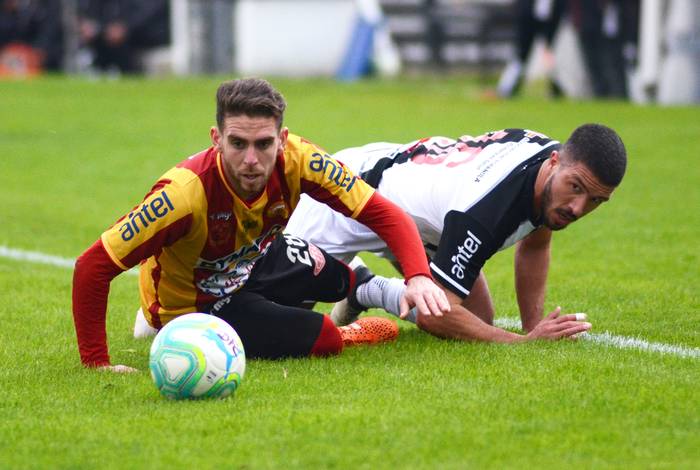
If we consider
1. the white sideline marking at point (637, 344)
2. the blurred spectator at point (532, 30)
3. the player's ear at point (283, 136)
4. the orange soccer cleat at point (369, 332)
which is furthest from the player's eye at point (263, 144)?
the blurred spectator at point (532, 30)

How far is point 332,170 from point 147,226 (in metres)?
1.01

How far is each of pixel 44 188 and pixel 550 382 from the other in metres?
9.96

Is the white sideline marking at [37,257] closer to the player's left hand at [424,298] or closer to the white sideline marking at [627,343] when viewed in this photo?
the white sideline marking at [627,343]

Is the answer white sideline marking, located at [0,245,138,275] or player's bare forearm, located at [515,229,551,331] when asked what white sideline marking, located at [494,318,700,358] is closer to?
player's bare forearm, located at [515,229,551,331]

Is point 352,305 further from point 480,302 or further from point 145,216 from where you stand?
point 145,216

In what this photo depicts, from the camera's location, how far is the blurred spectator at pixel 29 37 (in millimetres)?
28469

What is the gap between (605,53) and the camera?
22.3 meters

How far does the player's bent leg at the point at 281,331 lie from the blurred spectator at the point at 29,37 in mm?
23787

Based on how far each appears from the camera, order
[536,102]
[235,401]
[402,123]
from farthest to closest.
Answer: [536,102] → [402,123] → [235,401]

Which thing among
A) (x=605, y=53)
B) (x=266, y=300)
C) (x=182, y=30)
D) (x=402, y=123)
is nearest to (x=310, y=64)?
(x=182, y=30)

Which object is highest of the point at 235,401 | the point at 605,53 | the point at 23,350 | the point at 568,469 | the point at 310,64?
the point at 568,469

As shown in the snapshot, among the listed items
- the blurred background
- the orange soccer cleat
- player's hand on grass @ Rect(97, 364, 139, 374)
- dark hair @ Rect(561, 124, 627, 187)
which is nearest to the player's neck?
dark hair @ Rect(561, 124, 627, 187)

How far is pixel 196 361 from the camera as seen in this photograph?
5105 mm

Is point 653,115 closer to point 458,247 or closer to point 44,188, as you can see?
point 44,188
